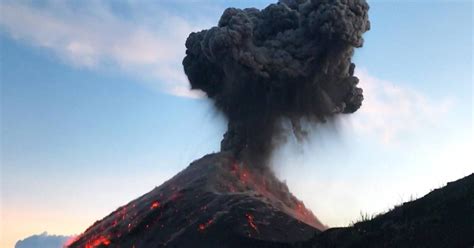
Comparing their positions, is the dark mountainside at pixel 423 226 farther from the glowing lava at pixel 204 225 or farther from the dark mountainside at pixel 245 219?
the glowing lava at pixel 204 225

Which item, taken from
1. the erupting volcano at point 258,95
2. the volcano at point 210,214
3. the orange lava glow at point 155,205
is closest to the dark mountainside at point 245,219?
the volcano at point 210,214

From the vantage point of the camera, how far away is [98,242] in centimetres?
6625

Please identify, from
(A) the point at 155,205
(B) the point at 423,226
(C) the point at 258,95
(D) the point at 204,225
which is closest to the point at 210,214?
(D) the point at 204,225

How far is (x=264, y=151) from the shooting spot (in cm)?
7800

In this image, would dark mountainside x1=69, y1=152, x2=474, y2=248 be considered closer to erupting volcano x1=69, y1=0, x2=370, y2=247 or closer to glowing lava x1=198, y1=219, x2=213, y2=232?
glowing lava x1=198, y1=219, x2=213, y2=232

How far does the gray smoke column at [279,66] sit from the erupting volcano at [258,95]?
0.43 ft

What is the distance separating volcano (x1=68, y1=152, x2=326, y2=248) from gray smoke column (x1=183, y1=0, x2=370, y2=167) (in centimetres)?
469

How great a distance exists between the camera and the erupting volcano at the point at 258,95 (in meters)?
67.3

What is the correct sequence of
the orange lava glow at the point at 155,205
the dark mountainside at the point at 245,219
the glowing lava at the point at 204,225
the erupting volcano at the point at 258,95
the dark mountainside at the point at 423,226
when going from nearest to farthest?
the dark mountainside at the point at 423,226 < the dark mountainside at the point at 245,219 < the glowing lava at the point at 204,225 < the erupting volcano at the point at 258,95 < the orange lava glow at the point at 155,205

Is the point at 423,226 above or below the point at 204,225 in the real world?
below

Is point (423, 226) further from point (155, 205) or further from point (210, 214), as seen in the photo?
point (155, 205)

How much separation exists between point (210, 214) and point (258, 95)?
21.2 metres

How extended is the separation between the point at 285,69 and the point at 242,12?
38.2ft

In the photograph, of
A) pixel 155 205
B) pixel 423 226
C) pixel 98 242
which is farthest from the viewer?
pixel 155 205
